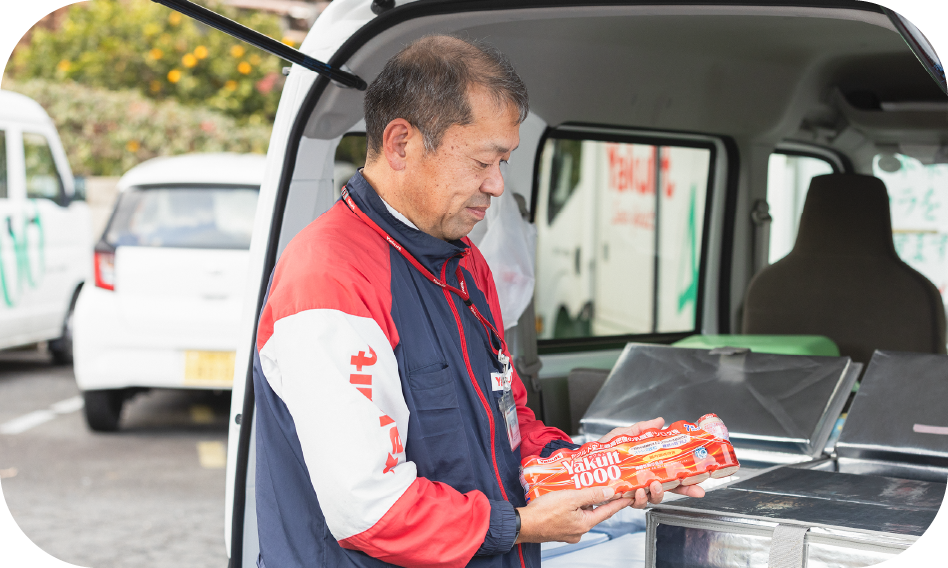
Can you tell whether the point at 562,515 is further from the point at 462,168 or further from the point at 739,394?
the point at 739,394

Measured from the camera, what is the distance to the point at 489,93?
1609 millimetres

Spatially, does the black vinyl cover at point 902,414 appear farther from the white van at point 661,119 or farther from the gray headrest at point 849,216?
the gray headrest at point 849,216

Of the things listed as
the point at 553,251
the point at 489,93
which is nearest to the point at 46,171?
the point at 553,251

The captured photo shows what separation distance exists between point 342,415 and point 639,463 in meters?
0.59

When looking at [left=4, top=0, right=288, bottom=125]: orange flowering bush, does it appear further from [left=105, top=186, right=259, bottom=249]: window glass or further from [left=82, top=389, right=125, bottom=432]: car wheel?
[left=82, top=389, right=125, bottom=432]: car wheel

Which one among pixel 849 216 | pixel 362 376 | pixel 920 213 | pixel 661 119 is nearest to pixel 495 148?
pixel 362 376

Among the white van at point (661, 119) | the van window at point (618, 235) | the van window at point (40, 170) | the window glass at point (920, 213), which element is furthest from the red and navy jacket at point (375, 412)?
the van window at point (40, 170)

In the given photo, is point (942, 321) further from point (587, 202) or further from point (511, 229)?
point (587, 202)

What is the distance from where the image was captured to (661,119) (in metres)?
4.26

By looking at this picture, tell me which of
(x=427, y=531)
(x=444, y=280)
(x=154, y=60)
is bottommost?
(x=427, y=531)

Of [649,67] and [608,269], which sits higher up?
[649,67]

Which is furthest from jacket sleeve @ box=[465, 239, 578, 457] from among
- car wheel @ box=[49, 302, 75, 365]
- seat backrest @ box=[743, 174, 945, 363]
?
car wheel @ box=[49, 302, 75, 365]

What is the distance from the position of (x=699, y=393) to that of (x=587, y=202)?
564cm

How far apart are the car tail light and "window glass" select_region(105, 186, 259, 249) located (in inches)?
7.8
